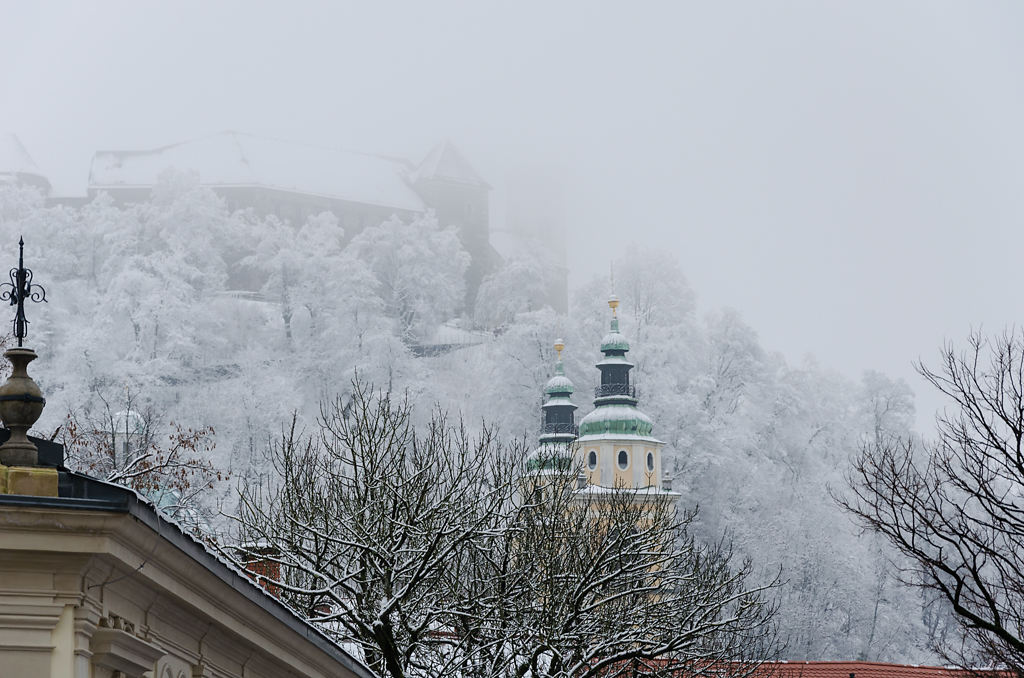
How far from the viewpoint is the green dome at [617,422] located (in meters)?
89.0

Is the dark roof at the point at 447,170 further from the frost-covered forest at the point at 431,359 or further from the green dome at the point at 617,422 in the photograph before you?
the green dome at the point at 617,422

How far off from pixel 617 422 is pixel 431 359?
34759 mm

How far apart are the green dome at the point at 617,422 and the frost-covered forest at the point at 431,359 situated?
18.1ft

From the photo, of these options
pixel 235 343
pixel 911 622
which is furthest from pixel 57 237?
pixel 911 622

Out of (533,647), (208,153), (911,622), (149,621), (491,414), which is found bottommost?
(149,621)

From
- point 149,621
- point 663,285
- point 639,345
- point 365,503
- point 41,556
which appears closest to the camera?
point 41,556

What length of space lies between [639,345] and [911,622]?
2530 cm

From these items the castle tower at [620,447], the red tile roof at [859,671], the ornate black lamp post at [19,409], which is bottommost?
the ornate black lamp post at [19,409]

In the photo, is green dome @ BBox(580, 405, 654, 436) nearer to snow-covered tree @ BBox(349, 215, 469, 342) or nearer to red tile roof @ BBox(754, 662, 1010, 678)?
snow-covered tree @ BBox(349, 215, 469, 342)

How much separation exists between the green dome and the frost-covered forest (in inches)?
218

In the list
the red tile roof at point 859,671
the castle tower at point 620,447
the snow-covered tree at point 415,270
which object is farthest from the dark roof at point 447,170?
the red tile roof at point 859,671

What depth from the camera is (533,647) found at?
88.7 feet

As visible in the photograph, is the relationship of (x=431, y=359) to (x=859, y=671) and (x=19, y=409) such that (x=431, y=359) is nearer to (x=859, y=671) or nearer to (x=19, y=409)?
(x=859, y=671)

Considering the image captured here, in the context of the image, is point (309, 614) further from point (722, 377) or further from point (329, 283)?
point (329, 283)
